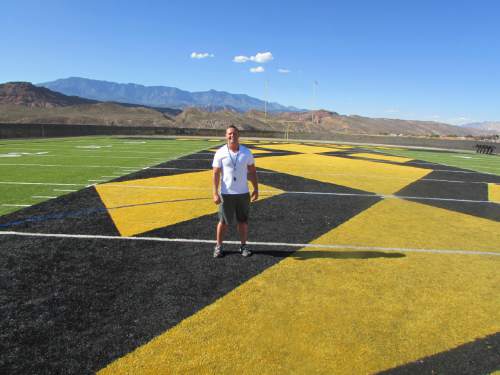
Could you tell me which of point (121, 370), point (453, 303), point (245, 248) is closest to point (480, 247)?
point (453, 303)

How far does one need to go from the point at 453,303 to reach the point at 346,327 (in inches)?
56.7

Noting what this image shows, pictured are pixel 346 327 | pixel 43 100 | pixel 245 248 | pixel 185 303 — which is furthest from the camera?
pixel 43 100

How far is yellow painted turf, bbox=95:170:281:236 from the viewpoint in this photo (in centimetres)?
659

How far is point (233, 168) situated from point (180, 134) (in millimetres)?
40979

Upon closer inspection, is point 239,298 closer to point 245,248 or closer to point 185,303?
point 185,303

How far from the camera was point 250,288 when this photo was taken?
13.2ft

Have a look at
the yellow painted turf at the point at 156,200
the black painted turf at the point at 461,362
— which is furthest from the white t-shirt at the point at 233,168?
the black painted turf at the point at 461,362

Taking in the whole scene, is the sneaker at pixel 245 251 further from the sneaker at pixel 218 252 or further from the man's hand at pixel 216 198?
the man's hand at pixel 216 198

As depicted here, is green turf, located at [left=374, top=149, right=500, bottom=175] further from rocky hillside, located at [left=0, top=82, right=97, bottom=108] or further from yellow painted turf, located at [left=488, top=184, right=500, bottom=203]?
rocky hillside, located at [left=0, top=82, right=97, bottom=108]

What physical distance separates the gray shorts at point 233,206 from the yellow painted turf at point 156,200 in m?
2.01

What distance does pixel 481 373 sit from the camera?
8.95ft

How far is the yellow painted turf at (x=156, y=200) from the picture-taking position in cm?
659

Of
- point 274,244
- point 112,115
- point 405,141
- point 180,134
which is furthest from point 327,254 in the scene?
point 112,115

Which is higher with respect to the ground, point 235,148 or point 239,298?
point 235,148
